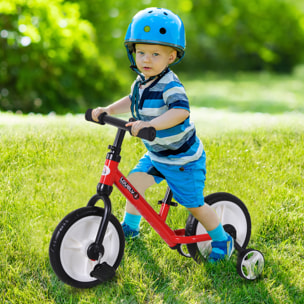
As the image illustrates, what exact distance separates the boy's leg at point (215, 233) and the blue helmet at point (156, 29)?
113 centimetres

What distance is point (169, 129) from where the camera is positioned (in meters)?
2.88

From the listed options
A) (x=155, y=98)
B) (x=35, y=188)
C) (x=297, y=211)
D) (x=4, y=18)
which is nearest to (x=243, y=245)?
(x=297, y=211)

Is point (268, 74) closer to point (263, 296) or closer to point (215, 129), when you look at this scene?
point (215, 129)

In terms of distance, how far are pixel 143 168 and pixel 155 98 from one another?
588 millimetres

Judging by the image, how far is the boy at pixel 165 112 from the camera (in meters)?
2.67

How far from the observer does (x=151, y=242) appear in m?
3.53

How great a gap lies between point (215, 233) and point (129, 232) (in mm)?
679

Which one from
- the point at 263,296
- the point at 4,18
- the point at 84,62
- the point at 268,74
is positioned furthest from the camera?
the point at 268,74

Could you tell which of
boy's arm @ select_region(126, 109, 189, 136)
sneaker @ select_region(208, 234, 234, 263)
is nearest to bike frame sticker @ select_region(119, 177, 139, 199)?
boy's arm @ select_region(126, 109, 189, 136)

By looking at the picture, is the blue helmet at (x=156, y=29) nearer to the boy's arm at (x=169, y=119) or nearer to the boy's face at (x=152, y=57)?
the boy's face at (x=152, y=57)

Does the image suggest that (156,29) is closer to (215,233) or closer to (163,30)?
(163,30)

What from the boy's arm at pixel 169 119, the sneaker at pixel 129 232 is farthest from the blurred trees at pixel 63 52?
the boy's arm at pixel 169 119

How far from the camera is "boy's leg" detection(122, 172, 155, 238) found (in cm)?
321

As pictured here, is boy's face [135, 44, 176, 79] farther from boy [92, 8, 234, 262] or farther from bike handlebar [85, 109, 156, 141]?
bike handlebar [85, 109, 156, 141]
